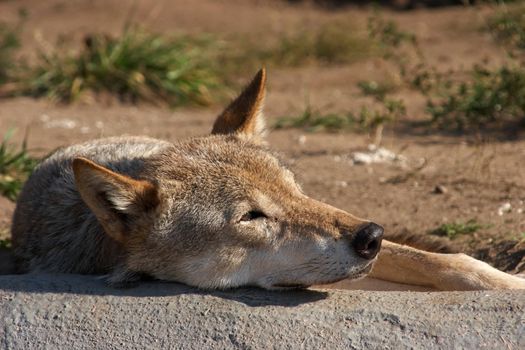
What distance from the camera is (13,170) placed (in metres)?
8.81

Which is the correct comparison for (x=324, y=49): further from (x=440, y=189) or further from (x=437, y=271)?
(x=437, y=271)

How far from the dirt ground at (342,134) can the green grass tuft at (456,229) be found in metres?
0.06

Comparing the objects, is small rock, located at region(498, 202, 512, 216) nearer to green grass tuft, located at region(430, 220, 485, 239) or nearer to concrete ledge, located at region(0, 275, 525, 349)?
green grass tuft, located at region(430, 220, 485, 239)

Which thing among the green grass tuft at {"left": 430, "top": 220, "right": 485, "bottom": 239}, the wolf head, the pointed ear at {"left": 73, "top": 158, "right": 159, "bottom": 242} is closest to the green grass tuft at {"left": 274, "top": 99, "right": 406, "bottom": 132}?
the green grass tuft at {"left": 430, "top": 220, "right": 485, "bottom": 239}

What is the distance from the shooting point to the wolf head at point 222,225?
4.94 metres

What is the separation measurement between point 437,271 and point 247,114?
1743 mm

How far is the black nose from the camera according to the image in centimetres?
481

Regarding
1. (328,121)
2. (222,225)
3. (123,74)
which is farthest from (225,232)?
(123,74)

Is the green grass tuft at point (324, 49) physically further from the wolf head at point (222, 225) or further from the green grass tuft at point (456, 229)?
the wolf head at point (222, 225)

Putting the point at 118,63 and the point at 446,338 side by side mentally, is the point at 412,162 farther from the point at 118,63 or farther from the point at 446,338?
the point at 118,63

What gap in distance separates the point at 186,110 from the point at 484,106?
4.48m

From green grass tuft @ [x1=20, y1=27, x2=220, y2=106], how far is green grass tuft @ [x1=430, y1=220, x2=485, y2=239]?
6340 millimetres

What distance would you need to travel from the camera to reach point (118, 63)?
12.8 metres

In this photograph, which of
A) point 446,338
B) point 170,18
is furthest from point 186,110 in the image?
point 446,338
